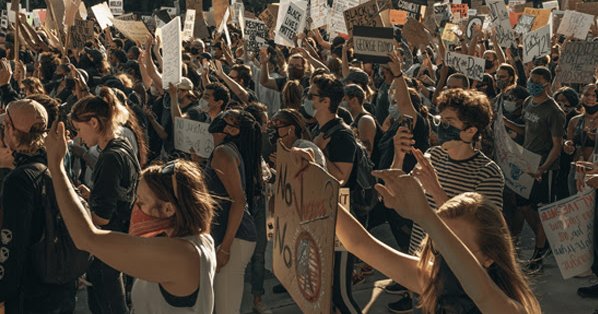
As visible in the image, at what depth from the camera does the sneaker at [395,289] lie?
741 cm

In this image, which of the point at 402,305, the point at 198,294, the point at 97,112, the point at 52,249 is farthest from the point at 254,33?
A: the point at 198,294

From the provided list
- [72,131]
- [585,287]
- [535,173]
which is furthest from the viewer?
[72,131]

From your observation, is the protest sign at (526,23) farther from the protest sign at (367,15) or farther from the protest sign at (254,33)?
the protest sign at (254,33)

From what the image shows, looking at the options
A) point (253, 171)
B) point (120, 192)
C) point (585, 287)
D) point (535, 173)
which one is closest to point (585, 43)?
point (535, 173)

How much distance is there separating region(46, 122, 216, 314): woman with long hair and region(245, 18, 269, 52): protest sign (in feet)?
34.6

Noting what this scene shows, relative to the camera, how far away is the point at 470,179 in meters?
5.06

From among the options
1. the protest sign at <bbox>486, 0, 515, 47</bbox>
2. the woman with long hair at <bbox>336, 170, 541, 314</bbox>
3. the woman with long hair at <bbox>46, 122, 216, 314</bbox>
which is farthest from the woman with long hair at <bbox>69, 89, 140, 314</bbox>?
the protest sign at <bbox>486, 0, 515, 47</bbox>

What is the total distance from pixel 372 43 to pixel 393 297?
9.37 feet

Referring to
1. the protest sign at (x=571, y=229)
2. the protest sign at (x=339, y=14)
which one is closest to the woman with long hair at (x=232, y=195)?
the protest sign at (x=571, y=229)

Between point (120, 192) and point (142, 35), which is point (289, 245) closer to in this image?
point (120, 192)

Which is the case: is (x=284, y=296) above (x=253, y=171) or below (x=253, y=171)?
below

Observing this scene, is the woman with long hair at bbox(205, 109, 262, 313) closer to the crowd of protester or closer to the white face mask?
the crowd of protester

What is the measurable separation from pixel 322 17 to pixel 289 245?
43.1 ft

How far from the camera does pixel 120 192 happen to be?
5242 millimetres
